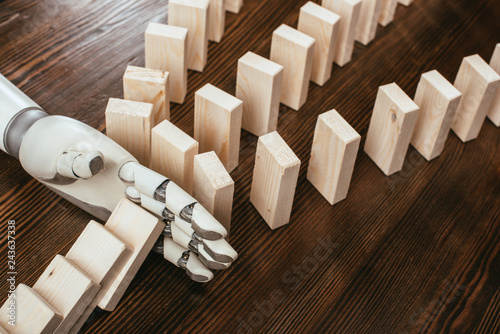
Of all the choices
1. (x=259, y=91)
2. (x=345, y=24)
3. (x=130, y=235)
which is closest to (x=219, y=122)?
(x=259, y=91)

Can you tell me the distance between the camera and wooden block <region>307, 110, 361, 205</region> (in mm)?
763

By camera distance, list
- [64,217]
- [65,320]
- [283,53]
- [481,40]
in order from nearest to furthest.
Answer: [65,320], [64,217], [283,53], [481,40]

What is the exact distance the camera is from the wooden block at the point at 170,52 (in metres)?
0.87

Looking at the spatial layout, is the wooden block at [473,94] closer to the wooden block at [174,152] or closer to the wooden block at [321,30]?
the wooden block at [321,30]

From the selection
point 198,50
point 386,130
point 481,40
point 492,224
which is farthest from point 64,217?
point 481,40

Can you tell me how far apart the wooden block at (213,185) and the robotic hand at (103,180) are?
0.11ft

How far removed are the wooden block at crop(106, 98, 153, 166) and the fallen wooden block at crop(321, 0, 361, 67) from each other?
37 cm

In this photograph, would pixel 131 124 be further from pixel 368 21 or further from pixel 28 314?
pixel 368 21

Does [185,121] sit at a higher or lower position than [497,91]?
lower

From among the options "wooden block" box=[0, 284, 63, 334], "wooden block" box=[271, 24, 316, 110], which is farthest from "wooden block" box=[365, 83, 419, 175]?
"wooden block" box=[0, 284, 63, 334]

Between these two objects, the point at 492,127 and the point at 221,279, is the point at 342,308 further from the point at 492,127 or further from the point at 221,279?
the point at 492,127

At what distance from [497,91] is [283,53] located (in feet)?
1.10

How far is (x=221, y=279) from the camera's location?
742 mm

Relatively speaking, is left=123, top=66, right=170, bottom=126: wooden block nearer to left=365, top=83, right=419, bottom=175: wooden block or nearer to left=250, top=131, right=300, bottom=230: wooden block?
left=250, top=131, right=300, bottom=230: wooden block
